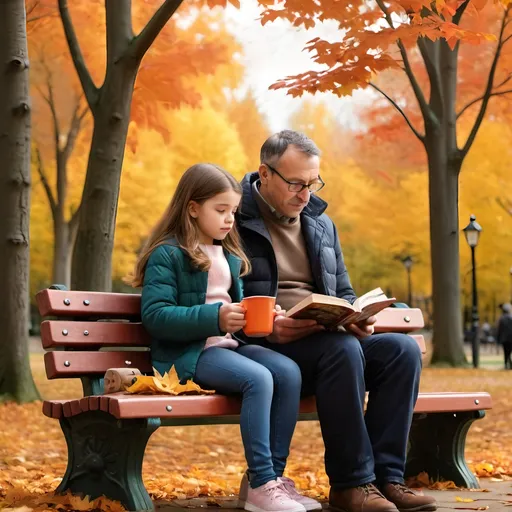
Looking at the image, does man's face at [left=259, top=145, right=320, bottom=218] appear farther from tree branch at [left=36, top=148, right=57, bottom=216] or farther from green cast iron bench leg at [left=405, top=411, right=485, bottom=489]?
tree branch at [left=36, top=148, right=57, bottom=216]

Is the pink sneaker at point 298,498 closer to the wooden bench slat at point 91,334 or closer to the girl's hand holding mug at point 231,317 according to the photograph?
the girl's hand holding mug at point 231,317

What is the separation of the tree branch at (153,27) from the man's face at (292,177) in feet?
10.9

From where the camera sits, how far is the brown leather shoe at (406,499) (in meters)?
4.36

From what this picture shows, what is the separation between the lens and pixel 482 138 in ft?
72.5

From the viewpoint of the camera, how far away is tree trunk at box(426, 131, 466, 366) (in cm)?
1462

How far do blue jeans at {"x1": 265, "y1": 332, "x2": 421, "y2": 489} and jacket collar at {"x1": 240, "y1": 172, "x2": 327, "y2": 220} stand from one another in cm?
64

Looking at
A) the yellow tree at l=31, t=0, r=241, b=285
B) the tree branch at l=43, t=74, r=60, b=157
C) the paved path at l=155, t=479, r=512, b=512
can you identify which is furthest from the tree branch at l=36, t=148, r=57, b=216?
the paved path at l=155, t=479, r=512, b=512

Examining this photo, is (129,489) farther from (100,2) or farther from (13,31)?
(100,2)

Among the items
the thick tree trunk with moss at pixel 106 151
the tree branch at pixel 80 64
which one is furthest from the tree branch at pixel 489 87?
the thick tree trunk with moss at pixel 106 151

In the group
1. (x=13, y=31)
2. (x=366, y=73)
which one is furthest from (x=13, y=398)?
(x=366, y=73)

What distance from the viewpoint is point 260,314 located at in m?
4.12

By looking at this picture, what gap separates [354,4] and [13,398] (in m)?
5.36

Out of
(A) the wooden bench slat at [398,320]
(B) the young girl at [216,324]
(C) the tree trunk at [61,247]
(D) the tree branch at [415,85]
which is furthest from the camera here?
(C) the tree trunk at [61,247]

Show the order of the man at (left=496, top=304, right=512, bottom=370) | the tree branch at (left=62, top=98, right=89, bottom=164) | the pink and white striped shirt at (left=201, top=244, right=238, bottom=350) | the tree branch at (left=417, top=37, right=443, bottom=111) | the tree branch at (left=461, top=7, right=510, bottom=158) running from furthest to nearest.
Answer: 1. the tree branch at (left=62, top=98, right=89, bottom=164)
2. the man at (left=496, top=304, right=512, bottom=370)
3. the tree branch at (left=417, top=37, right=443, bottom=111)
4. the tree branch at (left=461, top=7, right=510, bottom=158)
5. the pink and white striped shirt at (left=201, top=244, right=238, bottom=350)
